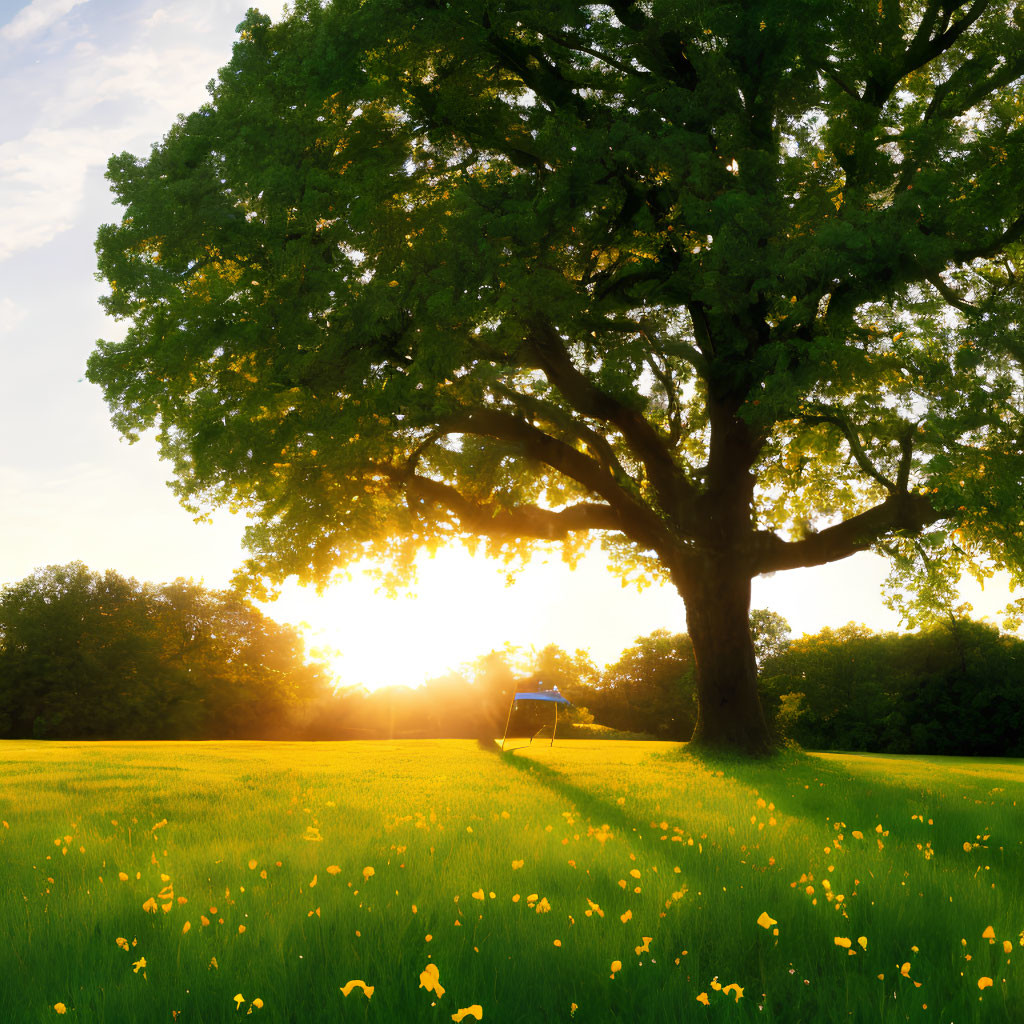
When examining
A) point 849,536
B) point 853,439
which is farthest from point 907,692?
point 853,439

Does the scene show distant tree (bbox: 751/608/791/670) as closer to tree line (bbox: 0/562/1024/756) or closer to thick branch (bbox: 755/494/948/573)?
tree line (bbox: 0/562/1024/756)

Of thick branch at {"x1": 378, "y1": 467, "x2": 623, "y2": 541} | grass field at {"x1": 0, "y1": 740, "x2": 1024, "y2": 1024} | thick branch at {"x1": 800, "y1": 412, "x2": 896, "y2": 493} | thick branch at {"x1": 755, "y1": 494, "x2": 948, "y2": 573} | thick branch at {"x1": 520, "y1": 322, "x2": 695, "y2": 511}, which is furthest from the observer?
thick branch at {"x1": 378, "y1": 467, "x2": 623, "y2": 541}

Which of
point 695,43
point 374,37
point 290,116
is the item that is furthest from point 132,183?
point 695,43

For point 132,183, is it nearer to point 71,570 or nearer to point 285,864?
point 285,864

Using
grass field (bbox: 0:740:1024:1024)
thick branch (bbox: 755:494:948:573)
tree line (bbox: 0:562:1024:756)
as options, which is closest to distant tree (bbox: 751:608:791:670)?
tree line (bbox: 0:562:1024:756)

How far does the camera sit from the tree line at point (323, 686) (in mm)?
51594

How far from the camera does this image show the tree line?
51.6 meters

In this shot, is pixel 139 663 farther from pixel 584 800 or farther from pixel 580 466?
pixel 584 800

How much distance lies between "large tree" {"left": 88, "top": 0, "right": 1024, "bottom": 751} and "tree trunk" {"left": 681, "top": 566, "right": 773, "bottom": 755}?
4.04 m

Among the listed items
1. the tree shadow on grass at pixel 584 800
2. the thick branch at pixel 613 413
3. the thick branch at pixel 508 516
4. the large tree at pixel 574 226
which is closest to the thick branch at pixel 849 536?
the large tree at pixel 574 226

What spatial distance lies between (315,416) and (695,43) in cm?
1008

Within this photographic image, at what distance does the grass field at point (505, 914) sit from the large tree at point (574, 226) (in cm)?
780

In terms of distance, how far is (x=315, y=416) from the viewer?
47.2 feet

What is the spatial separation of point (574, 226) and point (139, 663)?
5194 cm
